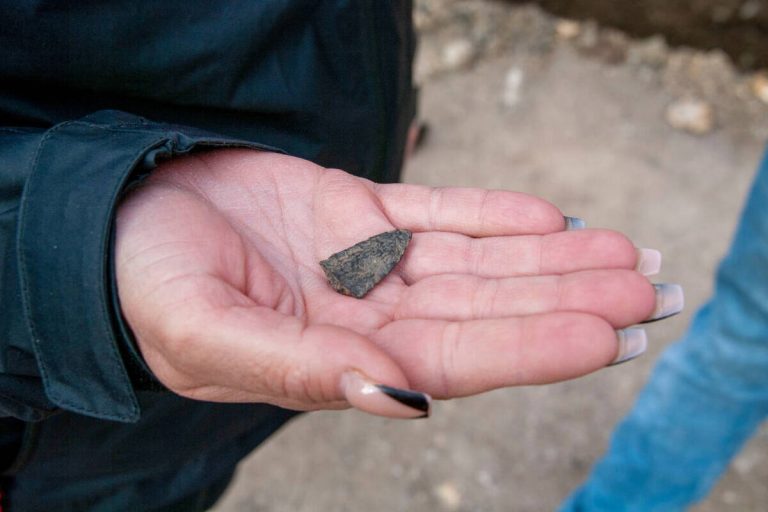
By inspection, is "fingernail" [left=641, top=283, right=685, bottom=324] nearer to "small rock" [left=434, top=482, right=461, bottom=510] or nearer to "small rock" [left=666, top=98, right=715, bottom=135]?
"small rock" [left=434, top=482, right=461, bottom=510]

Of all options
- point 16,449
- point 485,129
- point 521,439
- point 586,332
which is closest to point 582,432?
point 521,439

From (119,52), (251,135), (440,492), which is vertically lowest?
(440,492)

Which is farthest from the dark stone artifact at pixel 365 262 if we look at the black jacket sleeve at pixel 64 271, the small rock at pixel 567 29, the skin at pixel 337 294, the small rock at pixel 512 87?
the small rock at pixel 567 29

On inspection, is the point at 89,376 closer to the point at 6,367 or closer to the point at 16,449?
the point at 6,367

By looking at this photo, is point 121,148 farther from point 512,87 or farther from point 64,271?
point 512,87

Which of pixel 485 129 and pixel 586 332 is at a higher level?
pixel 586 332

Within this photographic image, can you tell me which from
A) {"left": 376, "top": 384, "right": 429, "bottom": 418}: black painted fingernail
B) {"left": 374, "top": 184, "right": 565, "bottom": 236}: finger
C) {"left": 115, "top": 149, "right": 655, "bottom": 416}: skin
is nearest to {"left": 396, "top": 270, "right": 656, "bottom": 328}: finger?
{"left": 115, "top": 149, "right": 655, "bottom": 416}: skin

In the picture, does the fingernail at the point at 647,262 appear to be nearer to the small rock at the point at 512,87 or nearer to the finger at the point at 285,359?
the finger at the point at 285,359
